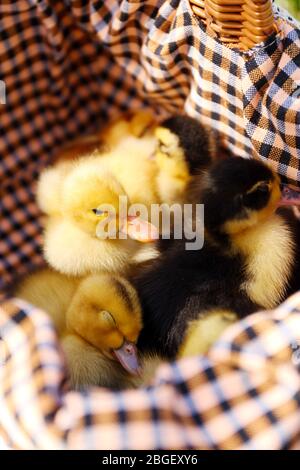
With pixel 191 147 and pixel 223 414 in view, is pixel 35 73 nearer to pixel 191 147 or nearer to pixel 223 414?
pixel 191 147

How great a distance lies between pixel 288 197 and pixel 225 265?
0.22 metres

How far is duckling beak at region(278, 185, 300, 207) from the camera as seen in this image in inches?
44.1

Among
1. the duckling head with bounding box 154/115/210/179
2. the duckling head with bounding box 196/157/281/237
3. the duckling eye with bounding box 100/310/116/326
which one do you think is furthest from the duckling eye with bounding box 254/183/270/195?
the duckling eye with bounding box 100/310/116/326

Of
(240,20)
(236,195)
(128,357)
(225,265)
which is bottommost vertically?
(128,357)

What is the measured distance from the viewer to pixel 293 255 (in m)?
1.05

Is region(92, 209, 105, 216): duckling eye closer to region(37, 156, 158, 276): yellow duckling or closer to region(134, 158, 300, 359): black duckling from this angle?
region(37, 156, 158, 276): yellow duckling

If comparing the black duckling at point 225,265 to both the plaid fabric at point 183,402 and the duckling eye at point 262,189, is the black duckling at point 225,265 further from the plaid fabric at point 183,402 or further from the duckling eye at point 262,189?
the plaid fabric at point 183,402

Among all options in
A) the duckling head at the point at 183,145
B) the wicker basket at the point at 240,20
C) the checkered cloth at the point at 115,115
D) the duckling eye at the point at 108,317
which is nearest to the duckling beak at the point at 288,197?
the checkered cloth at the point at 115,115

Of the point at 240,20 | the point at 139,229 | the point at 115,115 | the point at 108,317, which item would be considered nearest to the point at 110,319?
the point at 108,317

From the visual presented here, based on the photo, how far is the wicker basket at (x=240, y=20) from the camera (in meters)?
0.92

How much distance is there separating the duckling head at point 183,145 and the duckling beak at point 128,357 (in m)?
0.42

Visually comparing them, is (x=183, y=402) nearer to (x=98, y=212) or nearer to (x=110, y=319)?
(x=110, y=319)

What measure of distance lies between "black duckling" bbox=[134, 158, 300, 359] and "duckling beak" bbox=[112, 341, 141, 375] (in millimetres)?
39

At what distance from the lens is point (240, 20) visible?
97cm
